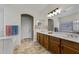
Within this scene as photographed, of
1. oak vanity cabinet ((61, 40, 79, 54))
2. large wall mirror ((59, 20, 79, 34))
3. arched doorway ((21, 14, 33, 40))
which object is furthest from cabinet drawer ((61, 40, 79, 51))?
arched doorway ((21, 14, 33, 40))

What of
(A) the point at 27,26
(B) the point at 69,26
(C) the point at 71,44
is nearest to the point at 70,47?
(C) the point at 71,44

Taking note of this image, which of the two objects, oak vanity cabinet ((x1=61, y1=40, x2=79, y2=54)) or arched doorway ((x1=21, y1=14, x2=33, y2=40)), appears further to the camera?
arched doorway ((x1=21, y1=14, x2=33, y2=40))

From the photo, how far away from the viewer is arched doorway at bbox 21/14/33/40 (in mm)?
2525

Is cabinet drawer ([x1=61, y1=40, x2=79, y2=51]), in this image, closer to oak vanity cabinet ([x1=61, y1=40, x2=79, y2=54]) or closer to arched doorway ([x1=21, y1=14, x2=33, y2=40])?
oak vanity cabinet ([x1=61, y1=40, x2=79, y2=54])

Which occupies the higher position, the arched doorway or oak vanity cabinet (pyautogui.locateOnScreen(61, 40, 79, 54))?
the arched doorway

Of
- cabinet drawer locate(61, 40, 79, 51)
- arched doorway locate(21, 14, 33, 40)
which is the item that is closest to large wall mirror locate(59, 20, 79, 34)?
cabinet drawer locate(61, 40, 79, 51)

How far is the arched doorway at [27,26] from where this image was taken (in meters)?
2.53

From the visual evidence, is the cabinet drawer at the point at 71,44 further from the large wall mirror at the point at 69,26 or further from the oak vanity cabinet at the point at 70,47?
the large wall mirror at the point at 69,26

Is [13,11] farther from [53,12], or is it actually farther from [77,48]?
[77,48]

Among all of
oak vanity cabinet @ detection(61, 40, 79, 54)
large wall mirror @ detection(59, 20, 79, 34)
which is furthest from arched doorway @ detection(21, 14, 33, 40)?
oak vanity cabinet @ detection(61, 40, 79, 54)

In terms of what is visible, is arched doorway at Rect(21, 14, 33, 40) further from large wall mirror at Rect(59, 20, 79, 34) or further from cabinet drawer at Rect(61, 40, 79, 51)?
cabinet drawer at Rect(61, 40, 79, 51)

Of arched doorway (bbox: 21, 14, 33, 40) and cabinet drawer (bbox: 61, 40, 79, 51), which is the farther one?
arched doorway (bbox: 21, 14, 33, 40)

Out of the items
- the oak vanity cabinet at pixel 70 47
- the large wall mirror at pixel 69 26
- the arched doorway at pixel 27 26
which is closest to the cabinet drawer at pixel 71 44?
the oak vanity cabinet at pixel 70 47

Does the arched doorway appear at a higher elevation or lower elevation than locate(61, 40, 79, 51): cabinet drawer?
higher
